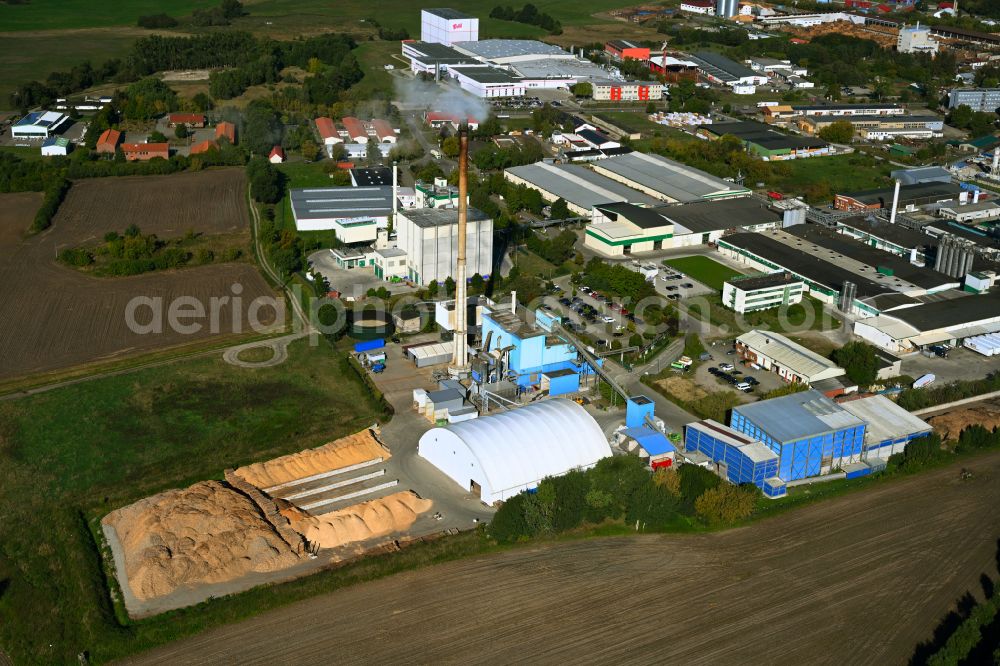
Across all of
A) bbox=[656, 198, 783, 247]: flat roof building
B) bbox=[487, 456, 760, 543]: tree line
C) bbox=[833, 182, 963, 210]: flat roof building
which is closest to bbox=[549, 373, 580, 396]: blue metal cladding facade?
bbox=[487, 456, 760, 543]: tree line

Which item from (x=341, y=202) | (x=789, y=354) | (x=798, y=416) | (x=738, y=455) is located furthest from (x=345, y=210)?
(x=738, y=455)

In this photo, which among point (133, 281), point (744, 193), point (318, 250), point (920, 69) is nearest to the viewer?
point (133, 281)

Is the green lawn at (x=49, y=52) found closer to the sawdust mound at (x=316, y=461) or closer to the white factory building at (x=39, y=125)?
the white factory building at (x=39, y=125)

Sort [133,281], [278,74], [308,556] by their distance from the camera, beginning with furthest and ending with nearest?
1. [278,74]
2. [133,281]
3. [308,556]

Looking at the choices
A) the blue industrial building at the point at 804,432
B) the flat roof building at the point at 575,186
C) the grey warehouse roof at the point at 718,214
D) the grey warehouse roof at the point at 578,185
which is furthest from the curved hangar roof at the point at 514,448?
the grey warehouse roof at the point at 578,185

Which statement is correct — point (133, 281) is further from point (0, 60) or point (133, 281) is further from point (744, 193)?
point (0, 60)

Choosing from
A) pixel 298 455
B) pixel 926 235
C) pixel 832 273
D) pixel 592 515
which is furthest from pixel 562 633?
pixel 926 235

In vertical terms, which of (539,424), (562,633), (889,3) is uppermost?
(889,3)
